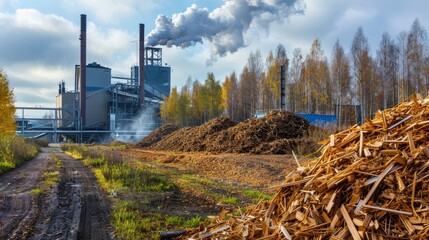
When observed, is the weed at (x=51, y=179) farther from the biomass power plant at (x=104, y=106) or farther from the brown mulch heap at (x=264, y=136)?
the biomass power plant at (x=104, y=106)

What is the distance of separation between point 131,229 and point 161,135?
2901 cm

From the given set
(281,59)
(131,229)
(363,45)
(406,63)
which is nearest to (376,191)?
(131,229)

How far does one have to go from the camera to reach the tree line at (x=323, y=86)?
37156mm

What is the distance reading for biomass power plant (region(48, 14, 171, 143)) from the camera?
49.5 metres

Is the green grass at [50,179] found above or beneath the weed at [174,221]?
beneath

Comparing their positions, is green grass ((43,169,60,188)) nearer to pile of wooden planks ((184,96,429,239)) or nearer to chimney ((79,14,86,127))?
pile of wooden planks ((184,96,429,239))

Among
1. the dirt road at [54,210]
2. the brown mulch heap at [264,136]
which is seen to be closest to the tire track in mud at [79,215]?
the dirt road at [54,210]

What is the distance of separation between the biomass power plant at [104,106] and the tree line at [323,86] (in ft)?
12.6

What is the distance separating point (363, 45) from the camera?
40.6m

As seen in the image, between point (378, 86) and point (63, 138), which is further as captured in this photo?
point (63, 138)

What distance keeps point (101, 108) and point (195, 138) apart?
105ft

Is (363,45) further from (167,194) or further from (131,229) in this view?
(131,229)

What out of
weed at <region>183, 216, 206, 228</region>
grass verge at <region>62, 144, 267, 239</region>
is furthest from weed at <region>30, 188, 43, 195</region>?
weed at <region>183, 216, 206, 228</region>

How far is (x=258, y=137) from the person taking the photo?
67.0 ft
